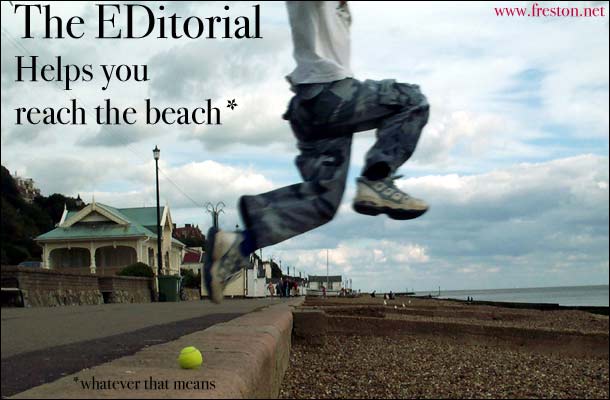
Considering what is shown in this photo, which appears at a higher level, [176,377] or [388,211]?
[388,211]

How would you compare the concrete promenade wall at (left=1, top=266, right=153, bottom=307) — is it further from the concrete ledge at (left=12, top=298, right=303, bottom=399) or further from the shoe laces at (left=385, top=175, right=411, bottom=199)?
the shoe laces at (left=385, top=175, right=411, bottom=199)

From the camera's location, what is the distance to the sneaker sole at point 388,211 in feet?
9.12

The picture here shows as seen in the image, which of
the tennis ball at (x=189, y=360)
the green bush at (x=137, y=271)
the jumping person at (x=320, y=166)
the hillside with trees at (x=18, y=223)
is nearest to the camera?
the jumping person at (x=320, y=166)

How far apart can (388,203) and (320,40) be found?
62 cm

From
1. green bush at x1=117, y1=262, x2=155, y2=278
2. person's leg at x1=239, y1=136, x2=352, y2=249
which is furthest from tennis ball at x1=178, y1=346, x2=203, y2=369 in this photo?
green bush at x1=117, y1=262, x2=155, y2=278

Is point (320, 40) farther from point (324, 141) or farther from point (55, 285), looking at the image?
point (55, 285)

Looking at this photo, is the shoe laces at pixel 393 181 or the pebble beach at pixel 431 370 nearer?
the shoe laces at pixel 393 181

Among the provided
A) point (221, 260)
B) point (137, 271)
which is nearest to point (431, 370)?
point (137, 271)

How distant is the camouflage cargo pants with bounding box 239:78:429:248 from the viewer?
275 cm

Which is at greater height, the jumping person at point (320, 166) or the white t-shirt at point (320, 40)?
the white t-shirt at point (320, 40)

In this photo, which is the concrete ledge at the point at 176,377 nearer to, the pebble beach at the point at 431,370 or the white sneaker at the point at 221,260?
the white sneaker at the point at 221,260

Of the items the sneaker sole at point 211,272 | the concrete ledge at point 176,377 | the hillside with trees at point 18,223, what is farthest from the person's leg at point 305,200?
the hillside with trees at point 18,223

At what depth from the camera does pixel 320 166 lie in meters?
2.80

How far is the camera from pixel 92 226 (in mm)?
5969
